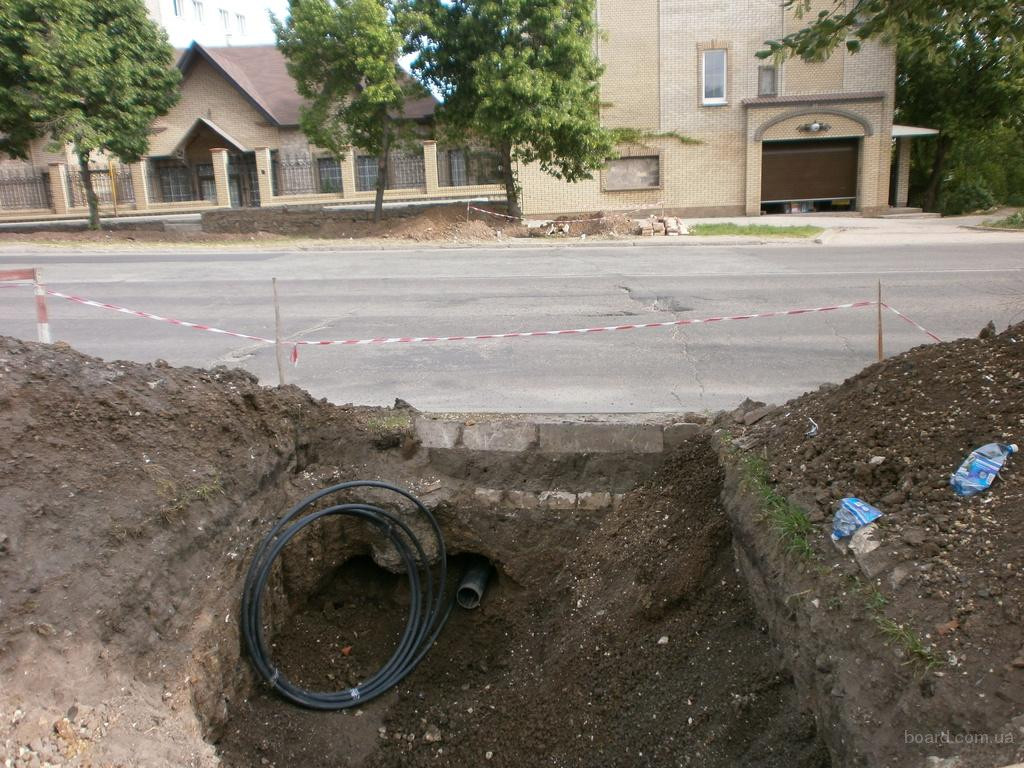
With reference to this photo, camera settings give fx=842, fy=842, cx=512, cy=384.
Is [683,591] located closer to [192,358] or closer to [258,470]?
[258,470]

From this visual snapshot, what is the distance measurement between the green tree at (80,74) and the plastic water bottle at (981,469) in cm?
2574

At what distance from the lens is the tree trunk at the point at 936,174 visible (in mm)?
33344

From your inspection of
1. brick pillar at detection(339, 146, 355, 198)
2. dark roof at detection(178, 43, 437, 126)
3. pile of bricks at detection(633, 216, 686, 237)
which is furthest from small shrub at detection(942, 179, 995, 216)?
brick pillar at detection(339, 146, 355, 198)

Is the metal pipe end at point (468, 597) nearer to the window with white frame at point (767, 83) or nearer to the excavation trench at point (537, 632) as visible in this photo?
the excavation trench at point (537, 632)

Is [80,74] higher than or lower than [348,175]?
higher

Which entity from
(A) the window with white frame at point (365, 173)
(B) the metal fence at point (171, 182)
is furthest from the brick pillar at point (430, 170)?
(B) the metal fence at point (171, 182)

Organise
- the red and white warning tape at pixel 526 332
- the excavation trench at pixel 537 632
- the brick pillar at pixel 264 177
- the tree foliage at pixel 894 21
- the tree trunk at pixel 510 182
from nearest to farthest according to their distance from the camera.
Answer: the excavation trench at pixel 537 632 < the tree foliage at pixel 894 21 < the red and white warning tape at pixel 526 332 < the tree trunk at pixel 510 182 < the brick pillar at pixel 264 177

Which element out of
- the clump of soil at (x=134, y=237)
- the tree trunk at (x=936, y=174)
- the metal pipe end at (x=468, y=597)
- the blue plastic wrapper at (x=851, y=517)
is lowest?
the metal pipe end at (x=468, y=597)

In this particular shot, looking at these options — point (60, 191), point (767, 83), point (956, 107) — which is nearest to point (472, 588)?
point (767, 83)

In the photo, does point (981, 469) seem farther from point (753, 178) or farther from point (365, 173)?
point (365, 173)

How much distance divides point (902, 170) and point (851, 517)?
33.8m

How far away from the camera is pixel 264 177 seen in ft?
104

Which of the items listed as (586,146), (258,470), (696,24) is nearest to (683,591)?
(258,470)

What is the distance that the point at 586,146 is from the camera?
23719 mm
